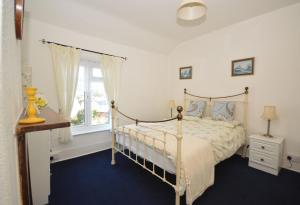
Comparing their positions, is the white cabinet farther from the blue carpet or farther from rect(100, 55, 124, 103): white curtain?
rect(100, 55, 124, 103): white curtain

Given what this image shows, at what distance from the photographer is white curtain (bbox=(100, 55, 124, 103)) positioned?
10.4 ft

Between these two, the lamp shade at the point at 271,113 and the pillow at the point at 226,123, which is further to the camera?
the pillow at the point at 226,123

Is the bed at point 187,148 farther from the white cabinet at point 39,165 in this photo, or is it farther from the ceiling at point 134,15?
the ceiling at point 134,15

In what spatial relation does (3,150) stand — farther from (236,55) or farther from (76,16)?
(236,55)

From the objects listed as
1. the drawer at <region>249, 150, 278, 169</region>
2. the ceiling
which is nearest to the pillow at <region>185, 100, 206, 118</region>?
the drawer at <region>249, 150, 278, 169</region>

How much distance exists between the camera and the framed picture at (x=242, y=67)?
2.92 meters

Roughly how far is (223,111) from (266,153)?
998 mm

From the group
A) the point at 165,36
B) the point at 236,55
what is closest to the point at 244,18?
the point at 236,55

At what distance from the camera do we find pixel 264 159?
2441 mm

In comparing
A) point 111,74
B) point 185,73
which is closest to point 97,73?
point 111,74

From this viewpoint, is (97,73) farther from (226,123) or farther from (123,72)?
(226,123)

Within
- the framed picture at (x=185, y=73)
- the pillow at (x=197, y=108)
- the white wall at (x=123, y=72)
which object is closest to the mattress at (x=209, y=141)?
the pillow at (x=197, y=108)

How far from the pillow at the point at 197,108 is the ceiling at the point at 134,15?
1.69 metres

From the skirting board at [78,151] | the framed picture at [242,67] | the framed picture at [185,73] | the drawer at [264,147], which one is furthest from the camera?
the framed picture at [185,73]
